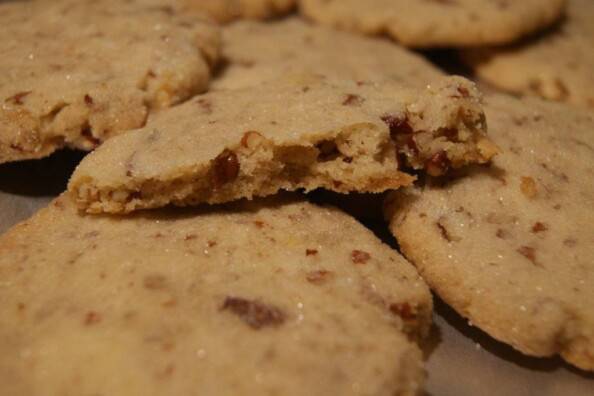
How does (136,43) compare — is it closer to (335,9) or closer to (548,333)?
(335,9)

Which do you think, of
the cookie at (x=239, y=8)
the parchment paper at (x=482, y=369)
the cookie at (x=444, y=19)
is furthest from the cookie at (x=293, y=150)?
the cookie at (x=239, y=8)

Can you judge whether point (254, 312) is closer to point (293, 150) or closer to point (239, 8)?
point (293, 150)

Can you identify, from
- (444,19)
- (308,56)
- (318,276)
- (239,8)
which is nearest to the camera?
(318,276)

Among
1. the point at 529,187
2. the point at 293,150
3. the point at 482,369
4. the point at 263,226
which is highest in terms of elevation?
the point at 293,150

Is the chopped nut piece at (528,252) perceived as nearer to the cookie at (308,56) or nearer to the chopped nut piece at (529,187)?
the chopped nut piece at (529,187)

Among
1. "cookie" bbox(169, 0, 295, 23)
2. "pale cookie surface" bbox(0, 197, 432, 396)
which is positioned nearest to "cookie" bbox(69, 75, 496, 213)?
"pale cookie surface" bbox(0, 197, 432, 396)

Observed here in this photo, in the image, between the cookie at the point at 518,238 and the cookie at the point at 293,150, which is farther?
the cookie at the point at 293,150

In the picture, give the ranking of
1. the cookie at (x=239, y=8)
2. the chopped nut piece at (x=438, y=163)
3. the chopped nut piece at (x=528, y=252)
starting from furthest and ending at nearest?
the cookie at (x=239, y=8) → the chopped nut piece at (x=438, y=163) → the chopped nut piece at (x=528, y=252)

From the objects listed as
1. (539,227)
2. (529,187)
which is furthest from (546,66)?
(539,227)
